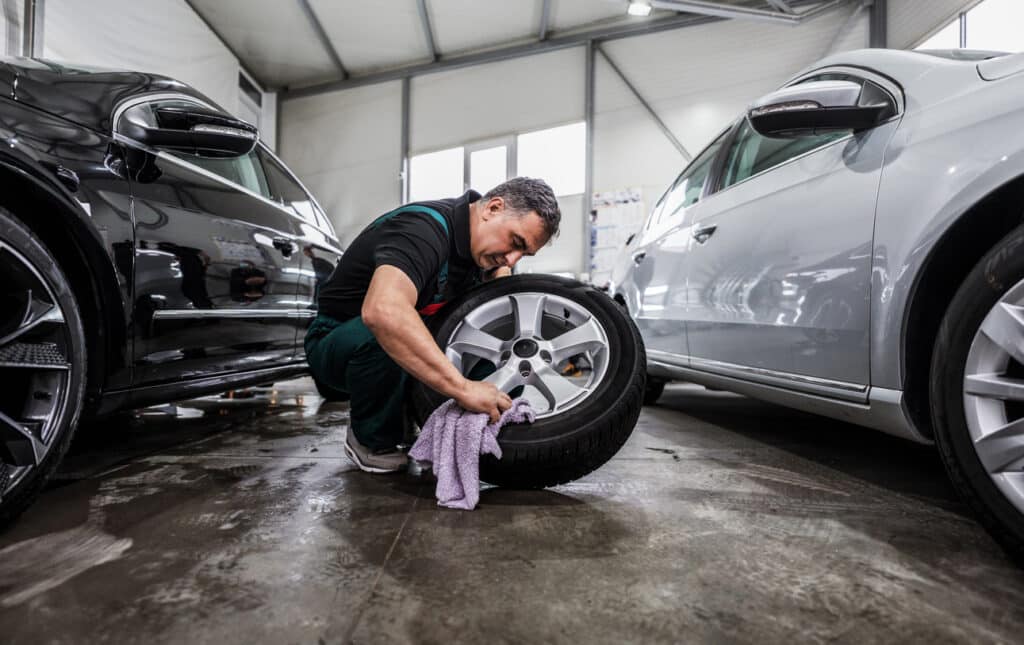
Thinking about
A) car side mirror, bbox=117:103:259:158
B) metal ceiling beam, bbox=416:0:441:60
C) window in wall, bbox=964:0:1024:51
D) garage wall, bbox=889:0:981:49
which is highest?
metal ceiling beam, bbox=416:0:441:60

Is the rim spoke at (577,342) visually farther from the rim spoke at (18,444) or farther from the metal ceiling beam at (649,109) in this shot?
the metal ceiling beam at (649,109)

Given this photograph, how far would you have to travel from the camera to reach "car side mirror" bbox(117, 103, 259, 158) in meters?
1.33

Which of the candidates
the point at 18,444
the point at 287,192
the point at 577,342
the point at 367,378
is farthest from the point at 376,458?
the point at 287,192

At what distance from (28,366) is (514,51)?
24.1ft

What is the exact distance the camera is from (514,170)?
23.5 feet

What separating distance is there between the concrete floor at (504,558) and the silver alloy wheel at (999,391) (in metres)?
0.18

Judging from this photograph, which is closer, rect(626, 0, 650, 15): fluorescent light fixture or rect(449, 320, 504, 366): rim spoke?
rect(449, 320, 504, 366): rim spoke

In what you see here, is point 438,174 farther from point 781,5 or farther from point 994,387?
point 994,387

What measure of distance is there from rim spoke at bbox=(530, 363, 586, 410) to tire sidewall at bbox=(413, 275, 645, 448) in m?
0.06

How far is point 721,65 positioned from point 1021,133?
21.2ft

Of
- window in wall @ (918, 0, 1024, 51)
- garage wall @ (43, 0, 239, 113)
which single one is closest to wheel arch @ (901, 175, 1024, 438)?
window in wall @ (918, 0, 1024, 51)

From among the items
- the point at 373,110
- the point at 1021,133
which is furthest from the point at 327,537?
the point at 373,110

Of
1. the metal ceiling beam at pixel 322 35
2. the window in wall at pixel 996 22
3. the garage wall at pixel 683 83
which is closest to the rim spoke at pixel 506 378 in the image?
the window in wall at pixel 996 22

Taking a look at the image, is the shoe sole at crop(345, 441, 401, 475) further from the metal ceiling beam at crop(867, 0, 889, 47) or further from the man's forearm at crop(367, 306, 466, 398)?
the metal ceiling beam at crop(867, 0, 889, 47)
